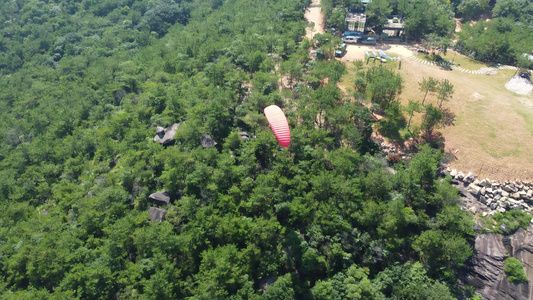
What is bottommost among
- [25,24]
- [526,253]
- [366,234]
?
[526,253]

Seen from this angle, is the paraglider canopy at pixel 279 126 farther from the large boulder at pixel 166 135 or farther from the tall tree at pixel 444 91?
the tall tree at pixel 444 91

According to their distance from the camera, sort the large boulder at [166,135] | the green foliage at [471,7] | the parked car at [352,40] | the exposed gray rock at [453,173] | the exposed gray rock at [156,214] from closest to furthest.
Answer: the exposed gray rock at [156,214] → the exposed gray rock at [453,173] → the large boulder at [166,135] → the parked car at [352,40] → the green foliage at [471,7]

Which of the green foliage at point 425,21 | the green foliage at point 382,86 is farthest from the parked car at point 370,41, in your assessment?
the green foliage at point 382,86

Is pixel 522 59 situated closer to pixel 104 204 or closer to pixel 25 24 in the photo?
pixel 104 204

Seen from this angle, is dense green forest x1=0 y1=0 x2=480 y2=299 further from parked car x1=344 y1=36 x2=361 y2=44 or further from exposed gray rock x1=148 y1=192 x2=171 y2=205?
parked car x1=344 y1=36 x2=361 y2=44

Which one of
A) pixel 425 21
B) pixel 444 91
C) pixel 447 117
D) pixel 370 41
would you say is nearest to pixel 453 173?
pixel 447 117

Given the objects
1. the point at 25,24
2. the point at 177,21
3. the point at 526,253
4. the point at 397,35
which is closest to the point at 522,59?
the point at 397,35
